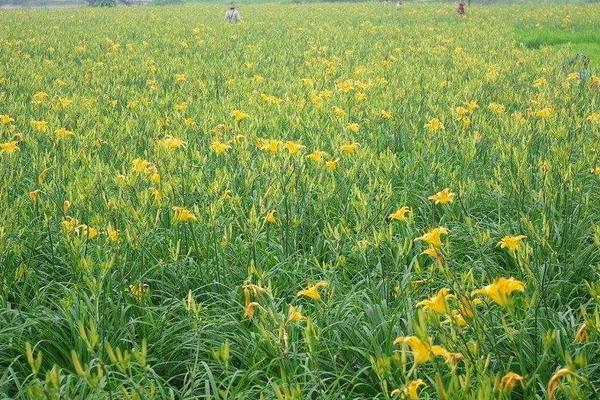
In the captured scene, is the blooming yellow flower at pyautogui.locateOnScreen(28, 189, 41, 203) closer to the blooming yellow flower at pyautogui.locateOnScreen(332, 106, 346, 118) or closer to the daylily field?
the daylily field

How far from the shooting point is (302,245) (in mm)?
3186

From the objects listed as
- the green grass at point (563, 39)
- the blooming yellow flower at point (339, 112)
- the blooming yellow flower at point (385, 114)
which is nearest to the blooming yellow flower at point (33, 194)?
the blooming yellow flower at point (339, 112)

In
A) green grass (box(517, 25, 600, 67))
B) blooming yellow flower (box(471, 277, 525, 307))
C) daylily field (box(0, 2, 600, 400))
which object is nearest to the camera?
blooming yellow flower (box(471, 277, 525, 307))

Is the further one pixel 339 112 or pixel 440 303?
pixel 339 112

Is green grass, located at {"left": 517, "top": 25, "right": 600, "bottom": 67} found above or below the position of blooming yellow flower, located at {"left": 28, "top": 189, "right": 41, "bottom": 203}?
below

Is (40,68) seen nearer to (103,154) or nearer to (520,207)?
(103,154)

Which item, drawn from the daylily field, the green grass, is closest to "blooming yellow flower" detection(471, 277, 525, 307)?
the daylily field

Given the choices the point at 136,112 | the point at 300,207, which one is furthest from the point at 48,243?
the point at 136,112

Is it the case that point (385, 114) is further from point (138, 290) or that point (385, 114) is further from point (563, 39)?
point (563, 39)

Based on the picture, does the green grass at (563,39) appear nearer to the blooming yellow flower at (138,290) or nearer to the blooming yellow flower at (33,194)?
the blooming yellow flower at (33,194)

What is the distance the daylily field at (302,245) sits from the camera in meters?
1.93

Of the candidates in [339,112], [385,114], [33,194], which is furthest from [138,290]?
[385,114]

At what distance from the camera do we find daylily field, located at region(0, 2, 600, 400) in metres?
1.93

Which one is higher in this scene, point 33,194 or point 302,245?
point 33,194
